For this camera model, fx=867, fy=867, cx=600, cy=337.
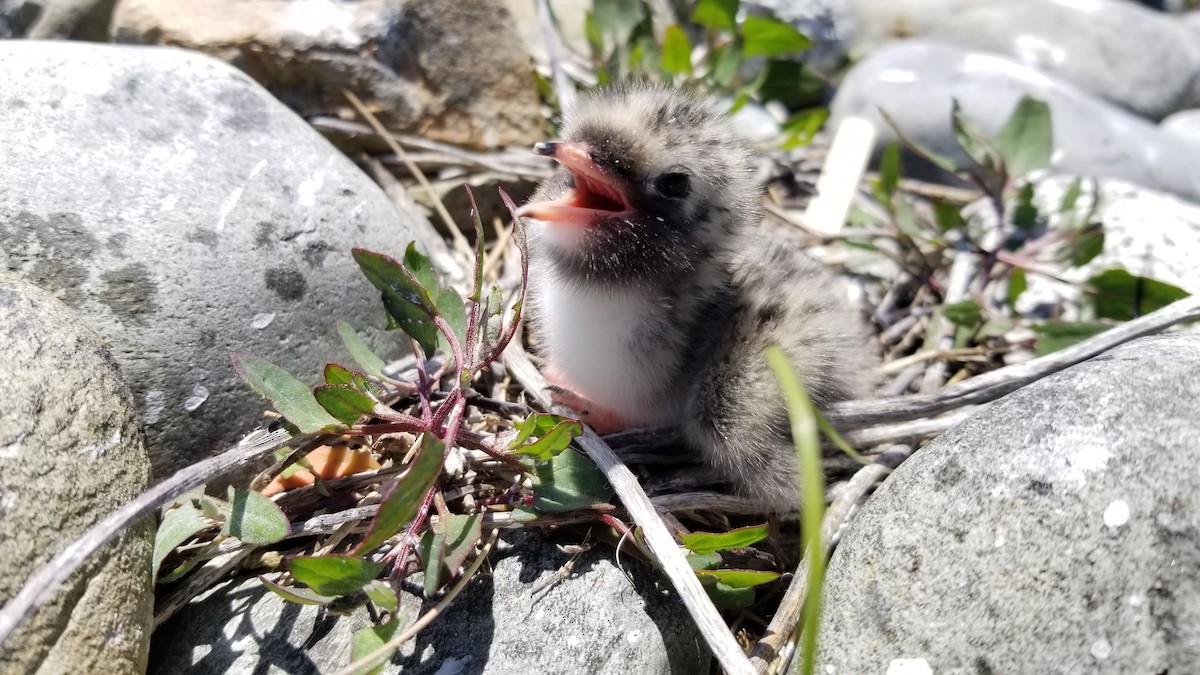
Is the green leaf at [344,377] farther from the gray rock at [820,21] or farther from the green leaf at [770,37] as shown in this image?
the gray rock at [820,21]

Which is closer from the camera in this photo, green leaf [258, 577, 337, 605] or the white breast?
green leaf [258, 577, 337, 605]

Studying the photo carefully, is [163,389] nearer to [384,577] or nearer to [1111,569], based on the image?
[384,577]

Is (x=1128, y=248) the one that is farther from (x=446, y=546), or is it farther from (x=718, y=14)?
(x=446, y=546)

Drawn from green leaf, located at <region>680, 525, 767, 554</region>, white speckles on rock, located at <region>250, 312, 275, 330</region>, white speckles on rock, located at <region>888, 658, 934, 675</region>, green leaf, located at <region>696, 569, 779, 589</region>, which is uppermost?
white speckles on rock, located at <region>250, 312, 275, 330</region>

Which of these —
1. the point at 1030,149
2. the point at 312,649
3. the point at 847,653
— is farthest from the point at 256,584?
the point at 1030,149

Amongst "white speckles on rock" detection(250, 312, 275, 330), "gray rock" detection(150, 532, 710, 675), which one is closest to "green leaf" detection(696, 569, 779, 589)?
"gray rock" detection(150, 532, 710, 675)

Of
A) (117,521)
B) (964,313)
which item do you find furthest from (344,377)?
(964,313)

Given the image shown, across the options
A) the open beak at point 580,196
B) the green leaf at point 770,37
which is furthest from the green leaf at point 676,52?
the open beak at point 580,196

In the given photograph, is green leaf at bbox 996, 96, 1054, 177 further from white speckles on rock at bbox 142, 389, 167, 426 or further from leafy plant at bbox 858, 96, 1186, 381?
white speckles on rock at bbox 142, 389, 167, 426
